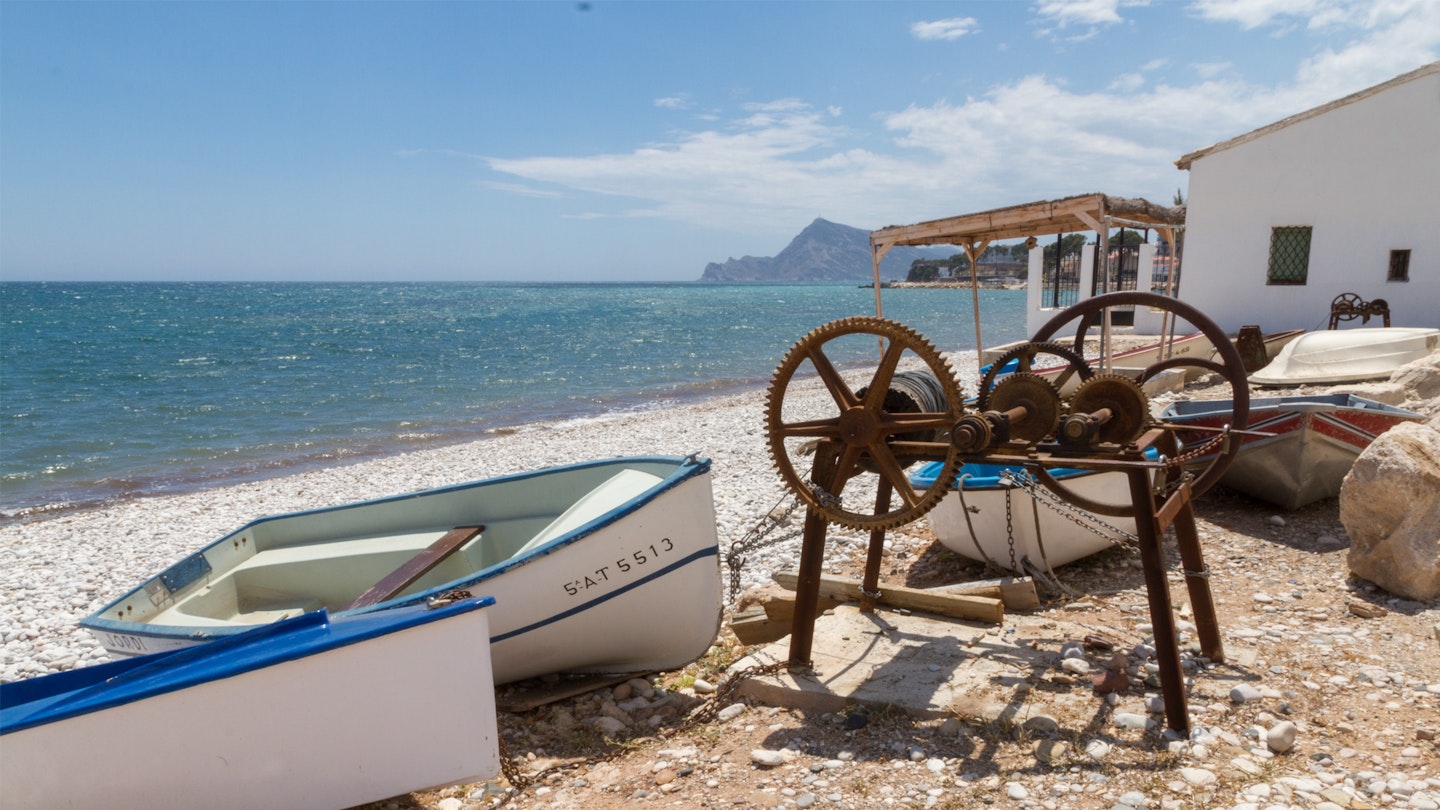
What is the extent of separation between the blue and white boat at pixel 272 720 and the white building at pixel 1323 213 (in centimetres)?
2083

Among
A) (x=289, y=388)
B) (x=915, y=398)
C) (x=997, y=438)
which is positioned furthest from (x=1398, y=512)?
(x=289, y=388)

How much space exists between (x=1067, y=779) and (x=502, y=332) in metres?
57.2

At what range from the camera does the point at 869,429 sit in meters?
4.44

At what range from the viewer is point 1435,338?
522 inches

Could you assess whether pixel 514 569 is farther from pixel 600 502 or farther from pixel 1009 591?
pixel 1009 591

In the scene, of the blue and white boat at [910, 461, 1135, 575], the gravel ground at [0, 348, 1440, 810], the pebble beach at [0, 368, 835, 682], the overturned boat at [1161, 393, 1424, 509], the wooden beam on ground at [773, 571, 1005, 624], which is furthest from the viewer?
the pebble beach at [0, 368, 835, 682]

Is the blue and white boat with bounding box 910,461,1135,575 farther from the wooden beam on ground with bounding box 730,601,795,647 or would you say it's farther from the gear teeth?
the gear teeth

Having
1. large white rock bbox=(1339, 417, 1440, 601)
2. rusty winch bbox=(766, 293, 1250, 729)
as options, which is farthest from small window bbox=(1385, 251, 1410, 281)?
rusty winch bbox=(766, 293, 1250, 729)

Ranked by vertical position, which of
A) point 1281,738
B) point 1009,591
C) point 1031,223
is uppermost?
point 1031,223

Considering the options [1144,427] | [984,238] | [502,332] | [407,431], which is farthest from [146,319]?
[1144,427]

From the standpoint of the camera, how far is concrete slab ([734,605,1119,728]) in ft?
14.5

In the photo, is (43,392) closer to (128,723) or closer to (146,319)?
(128,723)

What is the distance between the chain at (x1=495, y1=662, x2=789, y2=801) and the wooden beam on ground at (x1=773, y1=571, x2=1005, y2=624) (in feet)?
2.31

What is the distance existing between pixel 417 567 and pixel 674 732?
7.89 feet
